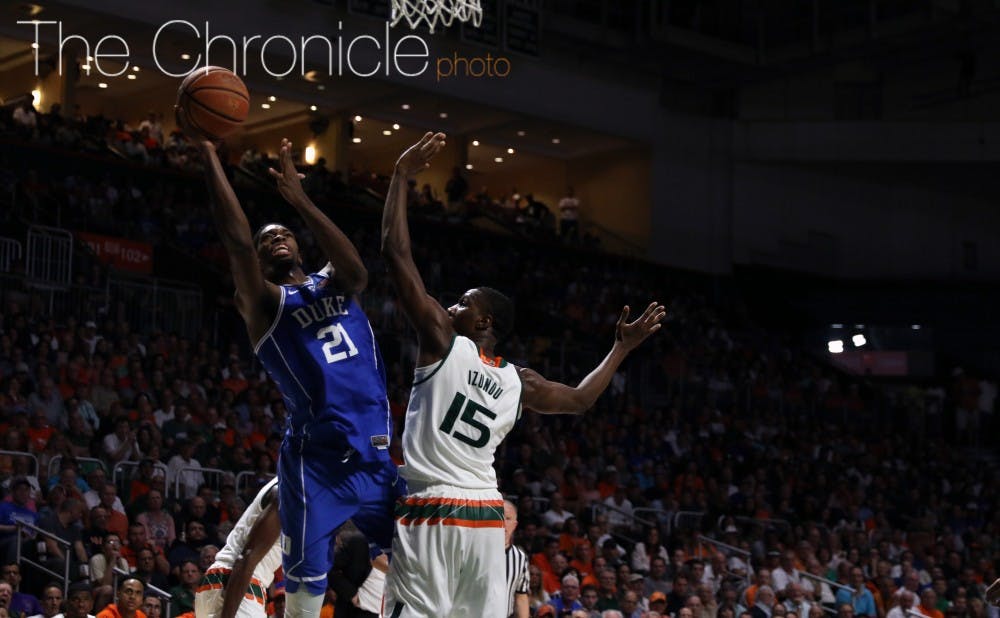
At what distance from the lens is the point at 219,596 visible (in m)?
7.38

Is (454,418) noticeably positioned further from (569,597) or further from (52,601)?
(569,597)

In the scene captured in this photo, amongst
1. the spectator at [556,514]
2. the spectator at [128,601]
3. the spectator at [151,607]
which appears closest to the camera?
the spectator at [128,601]

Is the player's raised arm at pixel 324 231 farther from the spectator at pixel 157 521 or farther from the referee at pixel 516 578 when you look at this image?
the spectator at pixel 157 521

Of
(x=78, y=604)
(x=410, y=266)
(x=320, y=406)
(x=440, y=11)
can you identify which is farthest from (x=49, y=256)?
(x=410, y=266)

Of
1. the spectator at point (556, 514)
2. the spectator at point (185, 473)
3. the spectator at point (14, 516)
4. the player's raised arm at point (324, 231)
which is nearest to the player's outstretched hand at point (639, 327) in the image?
the player's raised arm at point (324, 231)

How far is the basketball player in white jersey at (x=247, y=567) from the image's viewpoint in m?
7.00

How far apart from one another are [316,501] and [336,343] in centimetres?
76

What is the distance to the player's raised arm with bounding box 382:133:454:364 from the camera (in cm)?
616

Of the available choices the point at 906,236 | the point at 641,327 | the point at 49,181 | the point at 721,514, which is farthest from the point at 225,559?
the point at 906,236

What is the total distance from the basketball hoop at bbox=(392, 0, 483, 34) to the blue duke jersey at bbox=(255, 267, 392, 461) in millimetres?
15188

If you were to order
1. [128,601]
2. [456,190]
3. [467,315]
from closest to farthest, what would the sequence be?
[467,315]
[128,601]
[456,190]

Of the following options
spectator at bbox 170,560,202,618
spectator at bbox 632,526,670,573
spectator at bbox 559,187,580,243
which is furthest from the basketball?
spectator at bbox 559,187,580,243

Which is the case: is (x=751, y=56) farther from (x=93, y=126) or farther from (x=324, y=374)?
(x=324, y=374)

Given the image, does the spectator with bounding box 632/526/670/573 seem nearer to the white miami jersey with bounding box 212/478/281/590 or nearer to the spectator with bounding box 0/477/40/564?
the spectator with bounding box 0/477/40/564
